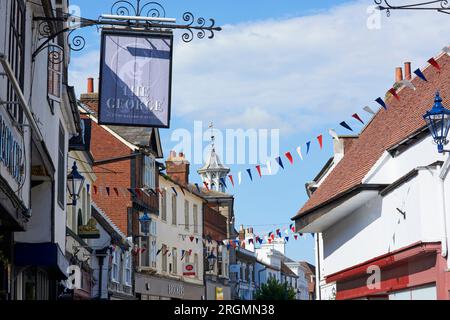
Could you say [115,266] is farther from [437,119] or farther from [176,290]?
[437,119]

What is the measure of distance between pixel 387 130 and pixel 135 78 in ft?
39.2

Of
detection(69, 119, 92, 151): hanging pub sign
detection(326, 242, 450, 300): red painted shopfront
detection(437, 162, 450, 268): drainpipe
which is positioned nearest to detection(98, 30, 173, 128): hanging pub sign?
detection(437, 162, 450, 268): drainpipe

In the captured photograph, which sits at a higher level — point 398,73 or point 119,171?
point 398,73

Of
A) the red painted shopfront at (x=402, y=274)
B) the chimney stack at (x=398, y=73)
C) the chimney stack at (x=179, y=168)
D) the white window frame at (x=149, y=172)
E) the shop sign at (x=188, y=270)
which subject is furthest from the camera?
the chimney stack at (x=179, y=168)

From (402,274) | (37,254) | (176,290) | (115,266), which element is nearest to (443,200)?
(402,274)

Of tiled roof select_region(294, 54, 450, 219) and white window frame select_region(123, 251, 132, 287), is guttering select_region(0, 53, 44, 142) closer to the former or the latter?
tiled roof select_region(294, 54, 450, 219)

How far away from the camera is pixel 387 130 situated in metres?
26.2

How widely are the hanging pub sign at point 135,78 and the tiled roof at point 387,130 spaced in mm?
6721

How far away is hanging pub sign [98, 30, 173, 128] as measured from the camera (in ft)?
51.5

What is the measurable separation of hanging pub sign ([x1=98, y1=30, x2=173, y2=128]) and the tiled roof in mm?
6721

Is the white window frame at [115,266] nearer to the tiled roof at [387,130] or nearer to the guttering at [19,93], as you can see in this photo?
the tiled roof at [387,130]

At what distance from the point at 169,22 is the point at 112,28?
925 millimetres

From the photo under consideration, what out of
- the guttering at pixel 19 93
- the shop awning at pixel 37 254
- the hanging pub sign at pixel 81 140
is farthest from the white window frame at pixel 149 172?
the guttering at pixel 19 93

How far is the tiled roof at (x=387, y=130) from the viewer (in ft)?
74.1
